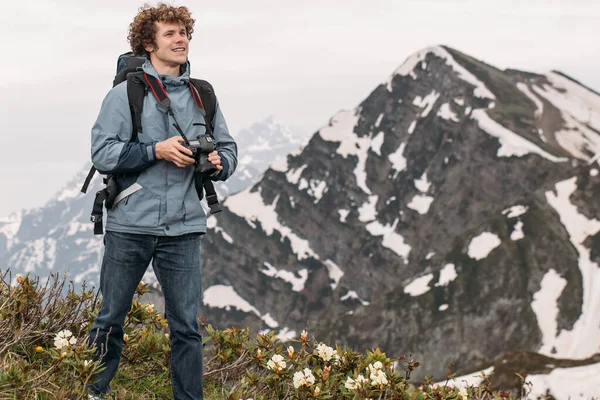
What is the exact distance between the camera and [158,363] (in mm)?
7102

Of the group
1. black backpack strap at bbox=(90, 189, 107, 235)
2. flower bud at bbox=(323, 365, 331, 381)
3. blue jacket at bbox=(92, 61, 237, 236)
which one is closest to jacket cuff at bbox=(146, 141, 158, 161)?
blue jacket at bbox=(92, 61, 237, 236)

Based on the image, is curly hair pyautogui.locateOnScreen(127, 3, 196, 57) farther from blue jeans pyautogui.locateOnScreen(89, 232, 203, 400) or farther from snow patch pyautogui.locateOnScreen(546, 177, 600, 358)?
snow patch pyautogui.locateOnScreen(546, 177, 600, 358)

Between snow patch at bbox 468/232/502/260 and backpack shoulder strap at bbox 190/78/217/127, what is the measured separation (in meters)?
154

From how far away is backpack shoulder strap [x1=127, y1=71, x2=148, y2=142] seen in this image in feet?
18.9

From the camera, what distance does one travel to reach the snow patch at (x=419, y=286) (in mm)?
155375

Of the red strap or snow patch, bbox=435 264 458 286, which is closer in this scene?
the red strap

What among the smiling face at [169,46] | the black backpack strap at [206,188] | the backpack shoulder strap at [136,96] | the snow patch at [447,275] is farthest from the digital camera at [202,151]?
the snow patch at [447,275]

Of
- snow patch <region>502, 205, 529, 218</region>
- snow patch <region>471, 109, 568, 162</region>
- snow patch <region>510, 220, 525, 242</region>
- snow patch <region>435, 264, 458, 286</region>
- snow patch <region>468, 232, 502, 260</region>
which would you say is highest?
snow patch <region>471, 109, 568, 162</region>

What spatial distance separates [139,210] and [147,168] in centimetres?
41

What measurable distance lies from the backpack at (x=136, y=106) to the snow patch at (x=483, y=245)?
15382cm

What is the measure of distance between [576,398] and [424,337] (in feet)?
232

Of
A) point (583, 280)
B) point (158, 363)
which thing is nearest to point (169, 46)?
point (158, 363)

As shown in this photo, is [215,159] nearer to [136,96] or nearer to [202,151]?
[202,151]

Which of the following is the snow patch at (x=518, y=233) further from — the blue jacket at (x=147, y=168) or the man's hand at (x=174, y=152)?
the man's hand at (x=174, y=152)
